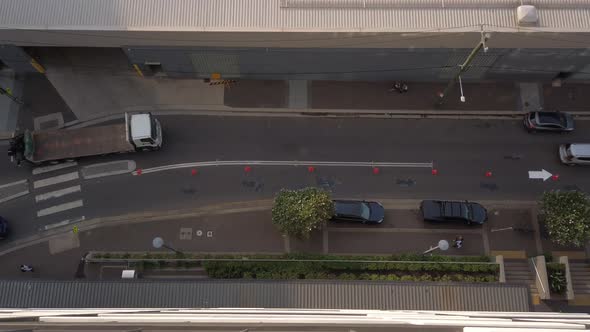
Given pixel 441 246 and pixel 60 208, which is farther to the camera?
pixel 60 208

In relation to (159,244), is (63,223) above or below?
above

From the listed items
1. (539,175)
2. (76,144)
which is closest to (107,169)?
(76,144)

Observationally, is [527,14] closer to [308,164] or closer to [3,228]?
[308,164]

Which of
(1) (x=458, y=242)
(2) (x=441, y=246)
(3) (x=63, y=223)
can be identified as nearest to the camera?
(2) (x=441, y=246)

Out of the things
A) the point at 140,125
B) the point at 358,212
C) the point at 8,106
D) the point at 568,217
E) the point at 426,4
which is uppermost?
the point at 426,4

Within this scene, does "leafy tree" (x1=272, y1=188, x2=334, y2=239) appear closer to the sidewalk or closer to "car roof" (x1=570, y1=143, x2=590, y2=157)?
"car roof" (x1=570, y1=143, x2=590, y2=157)

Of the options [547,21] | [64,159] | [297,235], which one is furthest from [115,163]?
[547,21]

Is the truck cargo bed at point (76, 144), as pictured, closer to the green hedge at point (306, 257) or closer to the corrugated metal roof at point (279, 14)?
the green hedge at point (306, 257)
